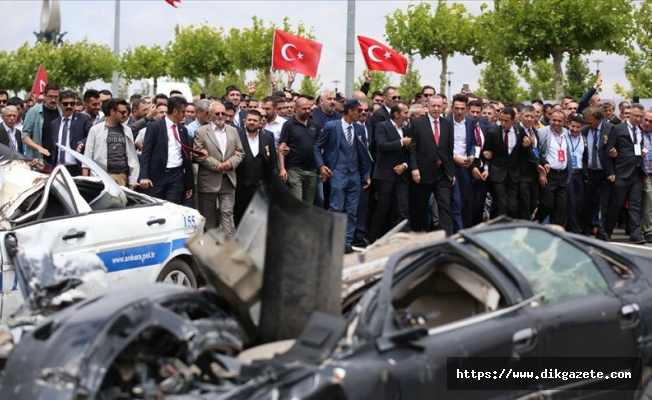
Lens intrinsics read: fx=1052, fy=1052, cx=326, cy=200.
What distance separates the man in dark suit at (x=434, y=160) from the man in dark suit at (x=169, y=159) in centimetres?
334

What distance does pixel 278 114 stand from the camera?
15.8 metres

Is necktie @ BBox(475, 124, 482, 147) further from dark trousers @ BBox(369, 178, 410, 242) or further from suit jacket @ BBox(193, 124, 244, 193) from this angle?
suit jacket @ BBox(193, 124, 244, 193)

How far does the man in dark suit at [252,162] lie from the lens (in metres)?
13.8

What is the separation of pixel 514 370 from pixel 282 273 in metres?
1.42

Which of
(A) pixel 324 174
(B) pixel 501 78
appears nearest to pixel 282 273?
(A) pixel 324 174

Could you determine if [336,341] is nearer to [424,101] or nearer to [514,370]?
[514,370]

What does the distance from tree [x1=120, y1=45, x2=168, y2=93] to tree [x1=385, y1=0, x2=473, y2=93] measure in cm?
1923

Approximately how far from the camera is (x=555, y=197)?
1605cm

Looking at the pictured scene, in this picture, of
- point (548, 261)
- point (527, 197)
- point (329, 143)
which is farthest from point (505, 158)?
point (548, 261)

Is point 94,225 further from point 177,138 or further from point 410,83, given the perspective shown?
point 410,83

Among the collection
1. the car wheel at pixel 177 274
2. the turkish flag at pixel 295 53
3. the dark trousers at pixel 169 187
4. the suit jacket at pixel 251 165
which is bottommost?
the car wheel at pixel 177 274

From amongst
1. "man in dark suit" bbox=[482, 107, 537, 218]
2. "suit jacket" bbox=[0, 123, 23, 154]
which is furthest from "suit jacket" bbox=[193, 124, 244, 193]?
"man in dark suit" bbox=[482, 107, 537, 218]

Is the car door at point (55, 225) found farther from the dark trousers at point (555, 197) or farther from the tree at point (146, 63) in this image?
the tree at point (146, 63)

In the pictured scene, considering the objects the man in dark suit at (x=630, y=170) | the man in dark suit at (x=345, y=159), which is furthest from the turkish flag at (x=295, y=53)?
the man in dark suit at (x=630, y=170)
